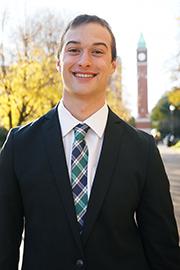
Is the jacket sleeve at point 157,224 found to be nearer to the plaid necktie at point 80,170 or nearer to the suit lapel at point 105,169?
the suit lapel at point 105,169

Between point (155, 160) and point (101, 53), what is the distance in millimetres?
542

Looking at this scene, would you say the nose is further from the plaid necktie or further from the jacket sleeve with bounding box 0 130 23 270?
the jacket sleeve with bounding box 0 130 23 270

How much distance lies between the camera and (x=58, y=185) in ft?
6.57

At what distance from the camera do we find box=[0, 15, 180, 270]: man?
6.52 ft

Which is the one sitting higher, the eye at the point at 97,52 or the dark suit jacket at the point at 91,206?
the eye at the point at 97,52

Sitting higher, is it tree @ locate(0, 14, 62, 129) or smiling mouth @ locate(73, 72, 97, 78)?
smiling mouth @ locate(73, 72, 97, 78)

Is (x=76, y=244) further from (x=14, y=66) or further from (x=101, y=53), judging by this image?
(x=14, y=66)

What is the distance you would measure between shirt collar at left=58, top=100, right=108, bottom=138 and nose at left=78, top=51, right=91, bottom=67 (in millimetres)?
215

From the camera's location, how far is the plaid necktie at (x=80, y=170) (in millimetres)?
2012

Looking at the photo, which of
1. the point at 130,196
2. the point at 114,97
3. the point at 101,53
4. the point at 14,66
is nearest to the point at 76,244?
the point at 130,196

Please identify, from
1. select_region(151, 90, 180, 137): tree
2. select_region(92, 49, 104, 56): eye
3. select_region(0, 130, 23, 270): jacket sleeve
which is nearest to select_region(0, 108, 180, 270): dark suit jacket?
select_region(0, 130, 23, 270): jacket sleeve

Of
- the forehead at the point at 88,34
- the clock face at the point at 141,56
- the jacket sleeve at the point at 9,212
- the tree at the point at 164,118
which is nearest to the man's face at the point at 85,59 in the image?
the forehead at the point at 88,34

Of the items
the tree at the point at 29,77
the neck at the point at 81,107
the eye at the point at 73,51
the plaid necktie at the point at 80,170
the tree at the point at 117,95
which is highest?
the eye at the point at 73,51

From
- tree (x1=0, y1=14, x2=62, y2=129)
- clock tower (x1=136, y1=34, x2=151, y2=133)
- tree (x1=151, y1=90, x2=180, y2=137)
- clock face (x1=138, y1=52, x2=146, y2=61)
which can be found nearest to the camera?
tree (x1=0, y1=14, x2=62, y2=129)
